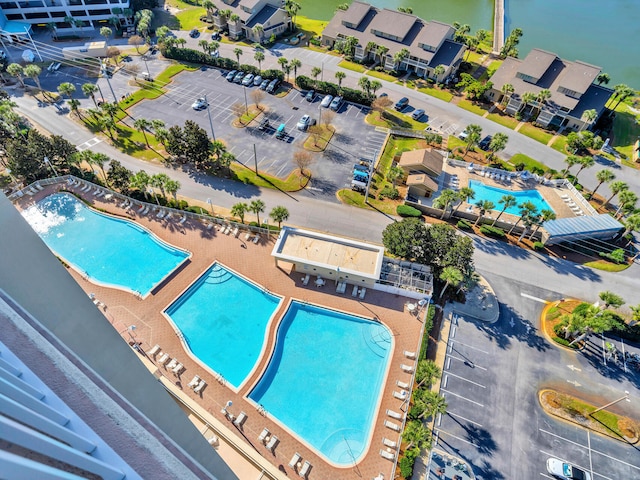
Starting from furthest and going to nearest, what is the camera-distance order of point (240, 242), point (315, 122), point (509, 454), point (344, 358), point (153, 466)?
1. point (315, 122)
2. point (240, 242)
3. point (344, 358)
4. point (509, 454)
5. point (153, 466)

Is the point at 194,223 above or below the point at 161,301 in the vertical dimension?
above

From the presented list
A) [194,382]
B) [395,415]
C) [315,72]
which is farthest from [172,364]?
[315,72]

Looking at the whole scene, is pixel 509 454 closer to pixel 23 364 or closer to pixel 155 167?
pixel 23 364

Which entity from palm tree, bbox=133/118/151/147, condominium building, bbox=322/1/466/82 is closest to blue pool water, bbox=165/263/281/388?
palm tree, bbox=133/118/151/147

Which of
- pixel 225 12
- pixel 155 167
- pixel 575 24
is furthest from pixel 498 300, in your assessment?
pixel 575 24

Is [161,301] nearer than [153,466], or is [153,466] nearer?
[153,466]

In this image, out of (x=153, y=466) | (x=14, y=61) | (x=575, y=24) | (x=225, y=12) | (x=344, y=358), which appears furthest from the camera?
(x=575, y=24)

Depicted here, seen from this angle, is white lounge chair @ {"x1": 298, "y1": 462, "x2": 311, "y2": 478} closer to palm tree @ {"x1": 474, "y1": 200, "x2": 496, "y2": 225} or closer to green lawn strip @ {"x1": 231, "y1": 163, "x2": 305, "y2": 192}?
green lawn strip @ {"x1": 231, "y1": 163, "x2": 305, "y2": 192}

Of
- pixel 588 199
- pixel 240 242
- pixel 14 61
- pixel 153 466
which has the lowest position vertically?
pixel 153 466

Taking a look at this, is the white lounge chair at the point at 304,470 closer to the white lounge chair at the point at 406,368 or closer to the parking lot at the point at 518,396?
the parking lot at the point at 518,396
